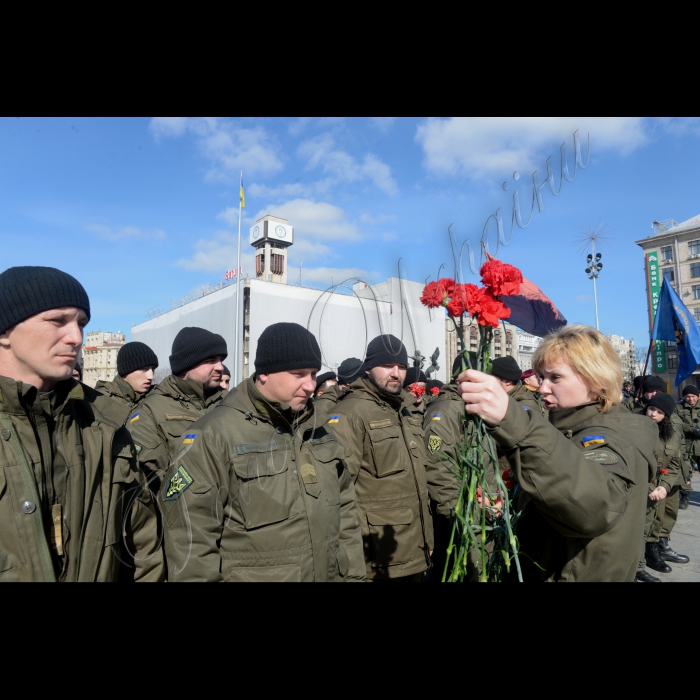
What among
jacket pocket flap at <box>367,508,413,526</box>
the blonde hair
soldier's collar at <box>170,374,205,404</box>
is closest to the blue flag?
jacket pocket flap at <box>367,508,413,526</box>

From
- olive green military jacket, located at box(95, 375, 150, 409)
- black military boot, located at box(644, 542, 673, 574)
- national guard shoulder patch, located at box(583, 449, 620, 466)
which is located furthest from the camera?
black military boot, located at box(644, 542, 673, 574)

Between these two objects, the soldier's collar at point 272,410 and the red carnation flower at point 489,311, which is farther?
the soldier's collar at point 272,410

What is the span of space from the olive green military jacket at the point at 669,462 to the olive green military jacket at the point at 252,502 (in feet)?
17.0

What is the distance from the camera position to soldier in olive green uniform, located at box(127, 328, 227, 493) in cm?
403

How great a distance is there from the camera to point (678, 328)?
6324 millimetres

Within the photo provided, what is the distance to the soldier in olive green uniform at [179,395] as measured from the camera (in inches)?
159

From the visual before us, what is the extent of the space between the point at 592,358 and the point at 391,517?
7.23 ft

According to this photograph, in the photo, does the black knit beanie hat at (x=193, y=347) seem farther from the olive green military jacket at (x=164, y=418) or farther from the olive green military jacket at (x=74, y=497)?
the olive green military jacket at (x=74, y=497)

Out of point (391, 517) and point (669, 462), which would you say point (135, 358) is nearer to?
point (391, 517)

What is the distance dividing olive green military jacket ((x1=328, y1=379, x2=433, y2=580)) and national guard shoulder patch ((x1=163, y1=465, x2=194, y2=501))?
1.66m

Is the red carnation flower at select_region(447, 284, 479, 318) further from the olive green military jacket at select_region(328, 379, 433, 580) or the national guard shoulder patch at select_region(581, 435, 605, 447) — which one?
the olive green military jacket at select_region(328, 379, 433, 580)

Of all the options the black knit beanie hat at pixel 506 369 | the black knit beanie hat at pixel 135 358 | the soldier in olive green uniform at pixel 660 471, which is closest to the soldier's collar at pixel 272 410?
the black knit beanie hat at pixel 135 358
